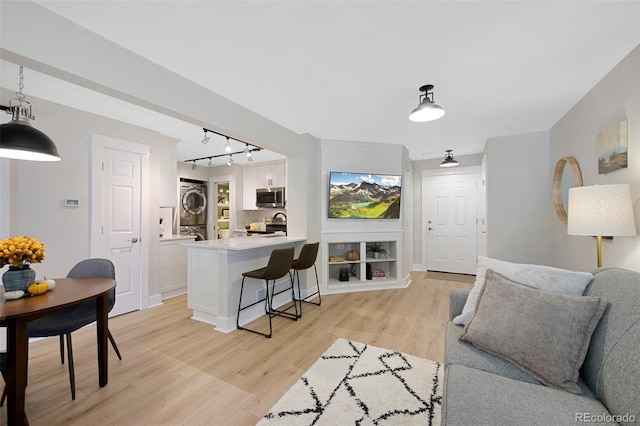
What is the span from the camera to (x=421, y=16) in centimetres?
155

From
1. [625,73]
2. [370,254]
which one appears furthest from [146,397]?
[625,73]

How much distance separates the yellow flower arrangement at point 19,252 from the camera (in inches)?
62.8

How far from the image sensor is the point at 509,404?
0.99 m

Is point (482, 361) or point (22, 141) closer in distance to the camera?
point (482, 361)

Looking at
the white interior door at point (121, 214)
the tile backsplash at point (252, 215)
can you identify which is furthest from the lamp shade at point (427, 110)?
the tile backsplash at point (252, 215)

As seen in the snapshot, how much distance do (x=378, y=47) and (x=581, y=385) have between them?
7.10 ft

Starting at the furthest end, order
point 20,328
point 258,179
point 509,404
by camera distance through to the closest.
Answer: point 258,179, point 20,328, point 509,404

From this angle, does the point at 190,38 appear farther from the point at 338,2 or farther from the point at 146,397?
the point at 146,397

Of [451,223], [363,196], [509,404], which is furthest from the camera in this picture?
[451,223]

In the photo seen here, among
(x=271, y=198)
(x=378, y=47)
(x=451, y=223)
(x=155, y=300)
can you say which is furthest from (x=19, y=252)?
(x=451, y=223)

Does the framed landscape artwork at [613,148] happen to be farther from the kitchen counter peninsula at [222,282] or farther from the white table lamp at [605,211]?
the kitchen counter peninsula at [222,282]

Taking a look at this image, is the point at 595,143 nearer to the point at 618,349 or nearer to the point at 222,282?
the point at 618,349

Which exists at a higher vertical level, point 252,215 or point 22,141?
point 22,141

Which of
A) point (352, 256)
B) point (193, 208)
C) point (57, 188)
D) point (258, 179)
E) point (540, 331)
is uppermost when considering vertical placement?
point (258, 179)
